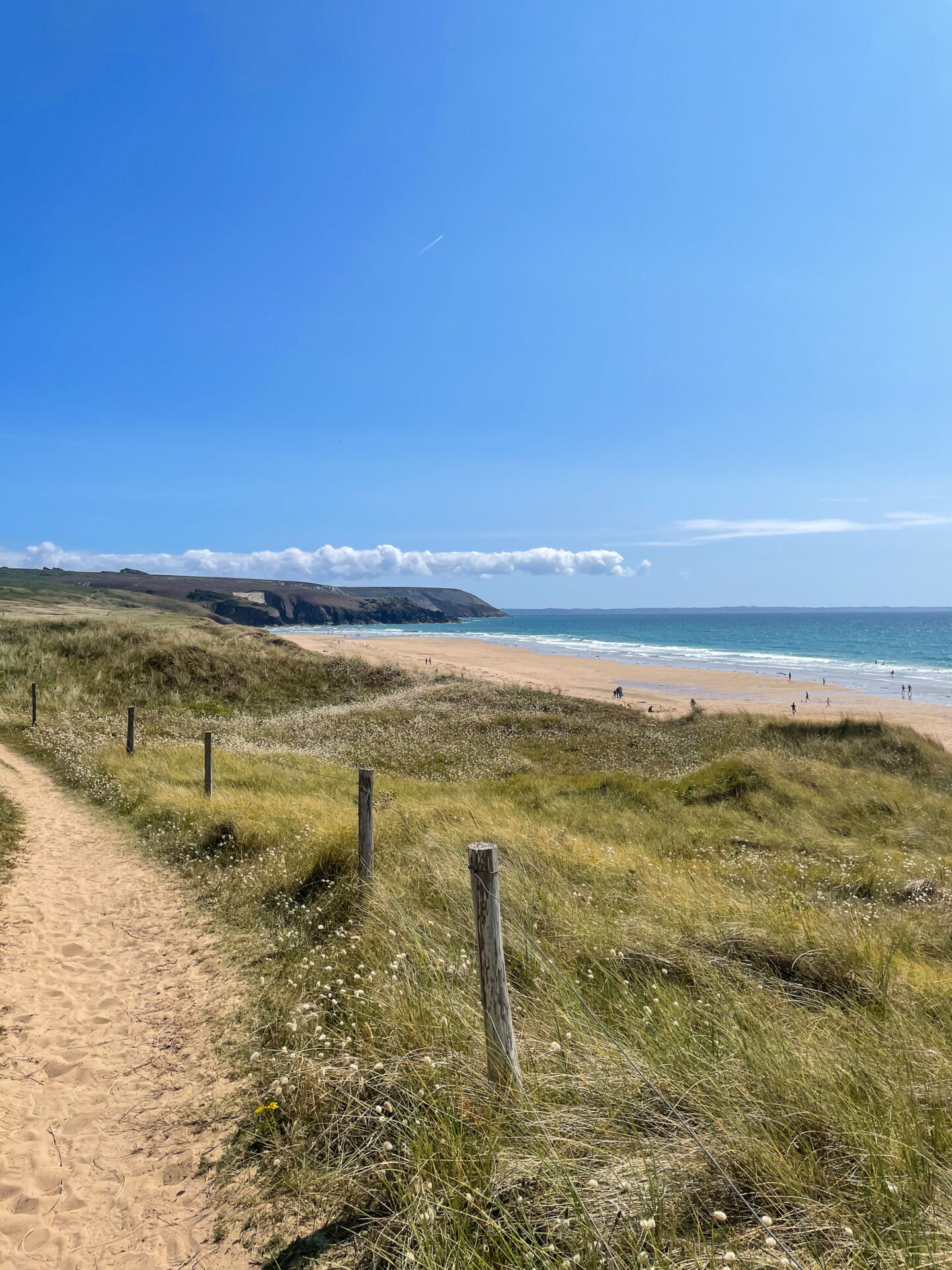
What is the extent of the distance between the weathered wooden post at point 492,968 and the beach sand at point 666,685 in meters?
24.4

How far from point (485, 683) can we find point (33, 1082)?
3340 centimetres

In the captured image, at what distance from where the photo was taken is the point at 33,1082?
194 inches

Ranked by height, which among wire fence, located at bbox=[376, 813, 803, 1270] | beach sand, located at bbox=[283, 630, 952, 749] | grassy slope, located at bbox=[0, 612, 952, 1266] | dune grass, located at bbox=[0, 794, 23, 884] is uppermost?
wire fence, located at bbox=[376, 813, 803, 1270]

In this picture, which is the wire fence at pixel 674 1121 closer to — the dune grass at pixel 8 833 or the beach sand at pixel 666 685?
the dune grass at pixel 8 833

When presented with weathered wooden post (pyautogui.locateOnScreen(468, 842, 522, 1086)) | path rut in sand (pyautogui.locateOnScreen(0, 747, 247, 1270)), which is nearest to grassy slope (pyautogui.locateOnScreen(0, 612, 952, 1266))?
weathered wooden post (pyautogui.locateOnScreen(468, 842, 522, 1086))

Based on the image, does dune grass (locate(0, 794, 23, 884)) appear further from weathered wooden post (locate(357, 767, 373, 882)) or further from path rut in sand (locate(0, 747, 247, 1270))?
weathered wooden post (locate(357, 767, 373, 882))

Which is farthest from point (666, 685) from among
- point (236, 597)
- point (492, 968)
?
point (236, 597)

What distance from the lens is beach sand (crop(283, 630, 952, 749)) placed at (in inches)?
1527

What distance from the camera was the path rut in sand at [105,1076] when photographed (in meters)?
3.63

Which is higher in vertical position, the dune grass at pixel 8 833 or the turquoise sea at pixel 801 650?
the dune grass at pixel 8 833

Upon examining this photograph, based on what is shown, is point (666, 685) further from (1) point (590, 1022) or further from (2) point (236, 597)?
(2) point (236, 597)

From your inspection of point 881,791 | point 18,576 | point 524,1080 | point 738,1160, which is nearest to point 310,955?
point 524,1080

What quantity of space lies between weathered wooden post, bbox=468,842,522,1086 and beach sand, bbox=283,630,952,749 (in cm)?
2438

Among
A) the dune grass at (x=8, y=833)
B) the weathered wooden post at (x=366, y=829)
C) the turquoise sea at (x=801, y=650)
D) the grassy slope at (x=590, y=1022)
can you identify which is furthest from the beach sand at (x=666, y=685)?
the dune grass at (x=8, y=833)
